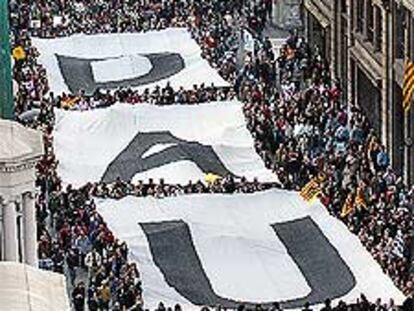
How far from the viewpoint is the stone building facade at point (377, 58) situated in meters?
47.9

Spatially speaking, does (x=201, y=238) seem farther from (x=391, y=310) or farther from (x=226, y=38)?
(x=226, y=38)

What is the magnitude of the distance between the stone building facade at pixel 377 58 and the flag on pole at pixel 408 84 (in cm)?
35

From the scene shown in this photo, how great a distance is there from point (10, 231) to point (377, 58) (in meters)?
22.6

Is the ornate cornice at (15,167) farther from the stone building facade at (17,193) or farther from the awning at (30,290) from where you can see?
the awning at (30,290)

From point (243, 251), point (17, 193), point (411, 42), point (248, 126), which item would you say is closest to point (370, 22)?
point (411, 42)

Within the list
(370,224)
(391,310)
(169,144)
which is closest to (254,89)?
(169,144)

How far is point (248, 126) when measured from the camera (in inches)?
1930

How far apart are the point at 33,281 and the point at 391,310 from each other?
13.6 m

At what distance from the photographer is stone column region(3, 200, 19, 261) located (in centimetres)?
3089

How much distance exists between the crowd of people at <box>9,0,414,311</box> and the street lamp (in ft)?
11.9

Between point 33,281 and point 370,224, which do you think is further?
point 370,224

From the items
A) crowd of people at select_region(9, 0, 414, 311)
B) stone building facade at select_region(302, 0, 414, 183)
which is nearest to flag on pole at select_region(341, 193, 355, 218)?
crowd of people at select_region(9, 0, 414, 311)

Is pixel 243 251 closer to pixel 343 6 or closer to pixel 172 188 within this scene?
pixel 172 188

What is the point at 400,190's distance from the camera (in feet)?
145
